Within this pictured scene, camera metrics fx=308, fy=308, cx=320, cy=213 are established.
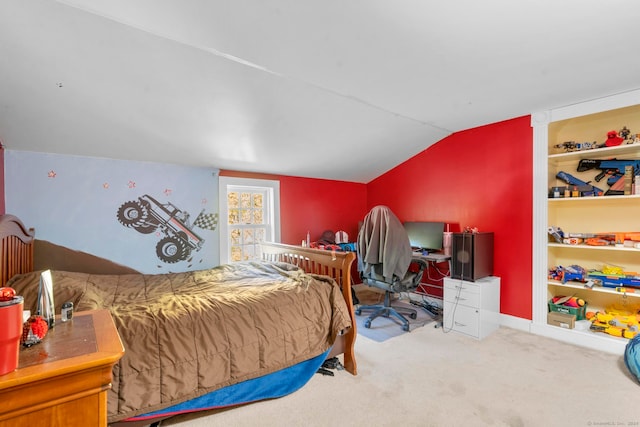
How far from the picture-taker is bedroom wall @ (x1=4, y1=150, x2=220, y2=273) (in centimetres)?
265

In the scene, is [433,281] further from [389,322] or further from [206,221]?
[206,221]

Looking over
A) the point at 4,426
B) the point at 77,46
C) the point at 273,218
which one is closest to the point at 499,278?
the point at 273,218

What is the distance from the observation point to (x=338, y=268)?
8.07 feet

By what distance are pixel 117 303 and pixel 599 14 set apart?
11.3 feet

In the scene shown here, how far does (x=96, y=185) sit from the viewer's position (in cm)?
292

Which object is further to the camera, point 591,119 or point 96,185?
point 591,119

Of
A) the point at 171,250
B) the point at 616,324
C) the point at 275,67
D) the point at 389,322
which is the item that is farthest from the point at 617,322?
the point at 171,250

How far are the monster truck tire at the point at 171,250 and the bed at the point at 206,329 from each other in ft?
1.78

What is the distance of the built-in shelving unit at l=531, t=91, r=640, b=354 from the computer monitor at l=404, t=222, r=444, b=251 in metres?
1.03

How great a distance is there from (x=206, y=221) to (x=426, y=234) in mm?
2768

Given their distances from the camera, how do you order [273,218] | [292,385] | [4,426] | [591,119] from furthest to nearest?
1. [273,218]
2. [591,119]
3. [292,385]
4. [4,426]

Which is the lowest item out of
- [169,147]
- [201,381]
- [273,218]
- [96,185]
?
[201,381]

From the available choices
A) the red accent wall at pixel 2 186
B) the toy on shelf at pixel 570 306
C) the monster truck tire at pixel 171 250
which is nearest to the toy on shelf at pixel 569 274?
the toy on shelf at pixel 570 306

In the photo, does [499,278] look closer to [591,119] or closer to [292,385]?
[591,119]
